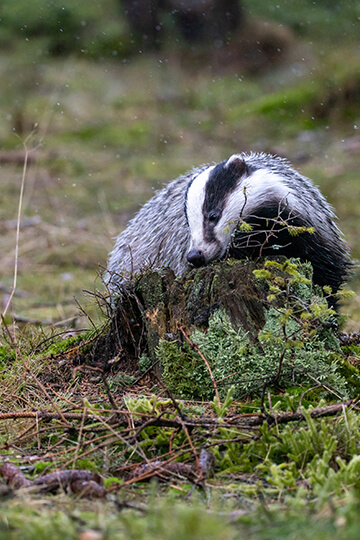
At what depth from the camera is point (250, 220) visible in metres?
3.98

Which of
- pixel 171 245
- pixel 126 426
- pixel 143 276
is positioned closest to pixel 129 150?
pixel 171 245

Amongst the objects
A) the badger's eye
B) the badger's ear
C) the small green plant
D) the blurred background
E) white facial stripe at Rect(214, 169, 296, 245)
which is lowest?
the small green plant

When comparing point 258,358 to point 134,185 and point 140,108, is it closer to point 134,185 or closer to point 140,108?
point 134,185

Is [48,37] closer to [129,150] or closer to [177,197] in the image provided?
[129,150]

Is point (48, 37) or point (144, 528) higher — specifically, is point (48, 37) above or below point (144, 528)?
above

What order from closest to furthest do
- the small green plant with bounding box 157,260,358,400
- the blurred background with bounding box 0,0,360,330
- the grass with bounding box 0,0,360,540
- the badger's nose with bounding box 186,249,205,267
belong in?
the grass with bounding box 0,0,360,540 → the small green plant with bounding box 157,260,358,400 → the badger's nose with bounding box 186,249,205,267 → the blurred background with bounding box 0,0,360,330

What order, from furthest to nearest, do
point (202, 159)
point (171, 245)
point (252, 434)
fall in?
point (202, 159)
point (171, 245)
point (252, 434)

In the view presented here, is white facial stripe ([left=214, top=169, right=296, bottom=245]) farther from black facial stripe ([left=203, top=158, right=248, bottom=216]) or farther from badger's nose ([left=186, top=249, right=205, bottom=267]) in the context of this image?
badger's nose ([left=186, top=249, right=205, bottom=267])

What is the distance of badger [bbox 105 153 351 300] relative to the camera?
372 cm

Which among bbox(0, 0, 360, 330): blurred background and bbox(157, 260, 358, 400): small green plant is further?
bbox(0, 0, 360, 330): blurred background

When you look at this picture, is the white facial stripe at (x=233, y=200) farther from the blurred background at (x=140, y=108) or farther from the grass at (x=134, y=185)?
the blurred background at (x=140, y=108)

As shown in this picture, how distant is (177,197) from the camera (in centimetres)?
471

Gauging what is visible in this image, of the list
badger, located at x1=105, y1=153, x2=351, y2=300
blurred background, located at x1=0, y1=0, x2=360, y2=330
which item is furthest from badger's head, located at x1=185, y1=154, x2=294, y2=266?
blurred background, located at x1=0, y1=0, x2=360, y2=330

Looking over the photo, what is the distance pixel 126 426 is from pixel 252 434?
478 mm
